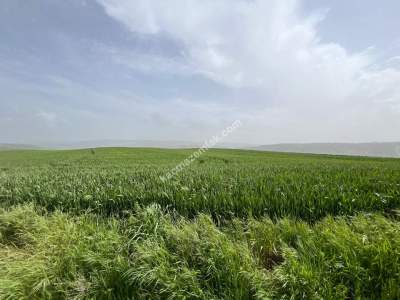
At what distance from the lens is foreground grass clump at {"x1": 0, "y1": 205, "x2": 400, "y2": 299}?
115 inches

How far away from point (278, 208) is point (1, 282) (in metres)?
4.96

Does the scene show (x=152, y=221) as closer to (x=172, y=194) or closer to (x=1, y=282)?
(x=172, y=194)

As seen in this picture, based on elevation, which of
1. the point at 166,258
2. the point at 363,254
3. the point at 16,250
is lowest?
the point at 16,250

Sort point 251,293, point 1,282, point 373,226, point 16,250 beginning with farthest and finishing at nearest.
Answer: point 16,250, point 373,226, point 1,282, point 251,293

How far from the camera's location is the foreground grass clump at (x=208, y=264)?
115 inches

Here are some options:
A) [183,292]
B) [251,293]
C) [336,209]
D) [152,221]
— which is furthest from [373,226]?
[152,221]

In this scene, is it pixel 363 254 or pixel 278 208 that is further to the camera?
pixel 278 208

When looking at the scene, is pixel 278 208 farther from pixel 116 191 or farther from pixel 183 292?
pixel 116 191

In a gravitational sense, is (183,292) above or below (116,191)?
below

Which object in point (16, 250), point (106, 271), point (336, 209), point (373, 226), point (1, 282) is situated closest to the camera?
point (1, 282)

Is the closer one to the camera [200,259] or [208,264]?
[208,264]

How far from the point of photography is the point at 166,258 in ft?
11.6

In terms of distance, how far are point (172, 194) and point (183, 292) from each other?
3.43 m

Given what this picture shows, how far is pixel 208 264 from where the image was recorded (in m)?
3.34
